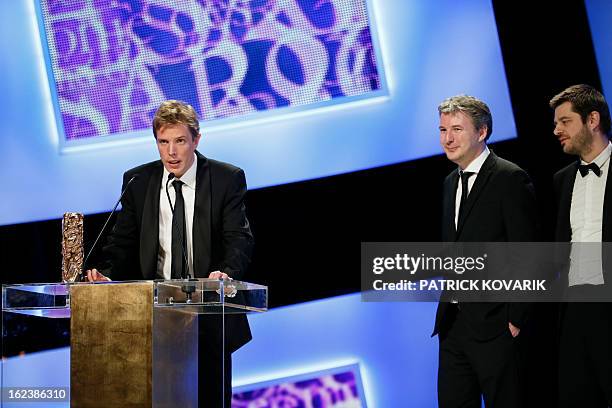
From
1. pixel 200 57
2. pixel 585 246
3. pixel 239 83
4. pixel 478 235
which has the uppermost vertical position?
pixel 200 57

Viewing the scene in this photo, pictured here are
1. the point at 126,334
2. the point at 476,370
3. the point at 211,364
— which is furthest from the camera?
the point at 476,370

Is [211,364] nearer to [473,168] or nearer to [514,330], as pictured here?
[514,330]

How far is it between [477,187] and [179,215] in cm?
141

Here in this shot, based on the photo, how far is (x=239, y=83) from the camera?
5.57 m

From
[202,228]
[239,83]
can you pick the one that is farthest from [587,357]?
[239,83]

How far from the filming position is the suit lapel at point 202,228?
435 cm

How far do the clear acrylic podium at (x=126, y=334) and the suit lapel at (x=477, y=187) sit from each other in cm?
162

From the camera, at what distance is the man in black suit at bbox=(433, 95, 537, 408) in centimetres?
438

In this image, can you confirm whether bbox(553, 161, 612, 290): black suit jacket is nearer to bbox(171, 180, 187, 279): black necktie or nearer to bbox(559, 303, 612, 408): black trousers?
bbox(559, 303, 612, 408): black trousers

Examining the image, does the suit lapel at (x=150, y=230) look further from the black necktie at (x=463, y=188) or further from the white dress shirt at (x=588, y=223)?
the white dress shirt at (x=588, y=223)

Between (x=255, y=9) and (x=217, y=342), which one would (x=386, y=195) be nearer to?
(x=255, y=9)

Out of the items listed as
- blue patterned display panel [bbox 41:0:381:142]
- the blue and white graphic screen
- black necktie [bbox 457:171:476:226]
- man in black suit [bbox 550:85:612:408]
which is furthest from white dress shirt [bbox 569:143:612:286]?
blue patterned display panel [bbox 41:0:381:142]

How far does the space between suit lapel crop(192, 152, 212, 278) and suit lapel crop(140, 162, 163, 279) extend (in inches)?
7.1

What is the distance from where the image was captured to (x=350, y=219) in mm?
5492
